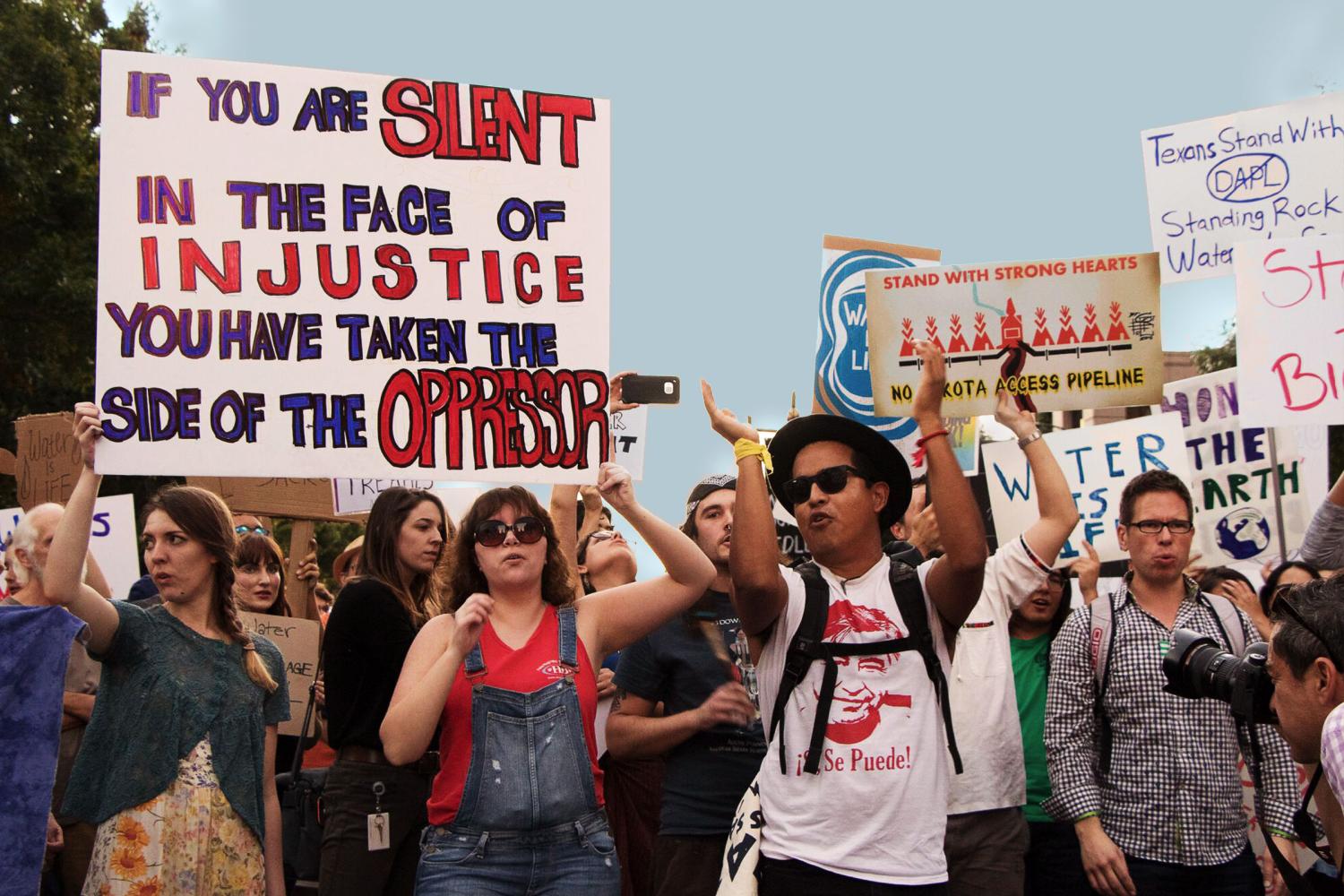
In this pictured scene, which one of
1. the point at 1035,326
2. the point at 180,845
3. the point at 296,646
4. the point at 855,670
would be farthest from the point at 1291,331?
the point at 296,646

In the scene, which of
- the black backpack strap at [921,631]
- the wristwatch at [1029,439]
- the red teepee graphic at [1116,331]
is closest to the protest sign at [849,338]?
the red teepee graphic at [1116,331]

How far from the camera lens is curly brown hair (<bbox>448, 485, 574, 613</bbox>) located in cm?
429

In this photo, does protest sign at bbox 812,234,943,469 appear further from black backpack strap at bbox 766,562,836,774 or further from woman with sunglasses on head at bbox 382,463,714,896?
black backpack strap at bbox 766,562,836,774

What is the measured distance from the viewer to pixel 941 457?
144 inches

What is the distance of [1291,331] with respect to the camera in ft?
19.2

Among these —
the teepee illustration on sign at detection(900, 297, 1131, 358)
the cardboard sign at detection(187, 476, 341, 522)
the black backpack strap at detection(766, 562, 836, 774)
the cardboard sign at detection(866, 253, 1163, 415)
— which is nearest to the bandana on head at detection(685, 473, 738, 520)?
the cardboard sign at detection(866, 253, 1163, 415)

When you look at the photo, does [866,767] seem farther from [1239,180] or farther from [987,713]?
[1239,180]

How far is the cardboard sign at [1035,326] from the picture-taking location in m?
5.61

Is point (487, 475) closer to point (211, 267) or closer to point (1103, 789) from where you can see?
point (211, 267)

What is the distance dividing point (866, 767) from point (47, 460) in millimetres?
5265

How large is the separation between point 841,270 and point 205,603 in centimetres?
372

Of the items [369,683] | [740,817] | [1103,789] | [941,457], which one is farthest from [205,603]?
[1103,789]

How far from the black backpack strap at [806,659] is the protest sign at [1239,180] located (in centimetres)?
446

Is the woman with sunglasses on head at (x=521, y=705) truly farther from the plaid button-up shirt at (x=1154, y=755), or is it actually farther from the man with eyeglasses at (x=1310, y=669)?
the man with eyeglasses at (x=1310, y=669)
